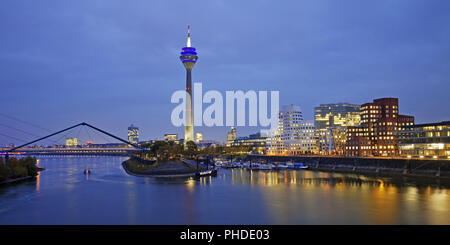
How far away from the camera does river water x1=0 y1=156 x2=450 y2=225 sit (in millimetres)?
18984

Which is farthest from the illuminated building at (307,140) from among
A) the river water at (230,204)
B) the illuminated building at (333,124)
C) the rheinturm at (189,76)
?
the river water at (230,204)

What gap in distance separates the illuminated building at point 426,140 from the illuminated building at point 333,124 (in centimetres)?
2061

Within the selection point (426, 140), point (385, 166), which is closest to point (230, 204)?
point (385, 166)

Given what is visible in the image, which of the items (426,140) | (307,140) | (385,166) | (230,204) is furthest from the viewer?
(307,140)

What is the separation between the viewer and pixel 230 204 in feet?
77.7

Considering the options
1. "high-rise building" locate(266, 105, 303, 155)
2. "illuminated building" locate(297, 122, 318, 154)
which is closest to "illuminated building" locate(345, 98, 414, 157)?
"illuminated building" locate(297, 122, 318, 154)

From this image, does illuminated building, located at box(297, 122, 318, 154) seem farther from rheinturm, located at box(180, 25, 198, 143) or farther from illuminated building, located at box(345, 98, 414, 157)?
rheinturm, located at box(180, 25, 198, 143)

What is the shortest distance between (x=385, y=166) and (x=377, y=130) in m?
23.3

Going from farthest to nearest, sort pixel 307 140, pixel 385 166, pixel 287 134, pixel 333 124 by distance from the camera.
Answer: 1. pixel 333 124
2. pixel 287 134
3. pixel 307 140
4. pixel 385 166

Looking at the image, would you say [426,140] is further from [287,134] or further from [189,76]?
[189,76]

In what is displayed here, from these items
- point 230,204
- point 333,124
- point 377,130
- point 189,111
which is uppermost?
point 189,111

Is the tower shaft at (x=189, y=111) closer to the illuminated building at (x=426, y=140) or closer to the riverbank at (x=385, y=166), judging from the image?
the riverbank at (x=385, y=166)
